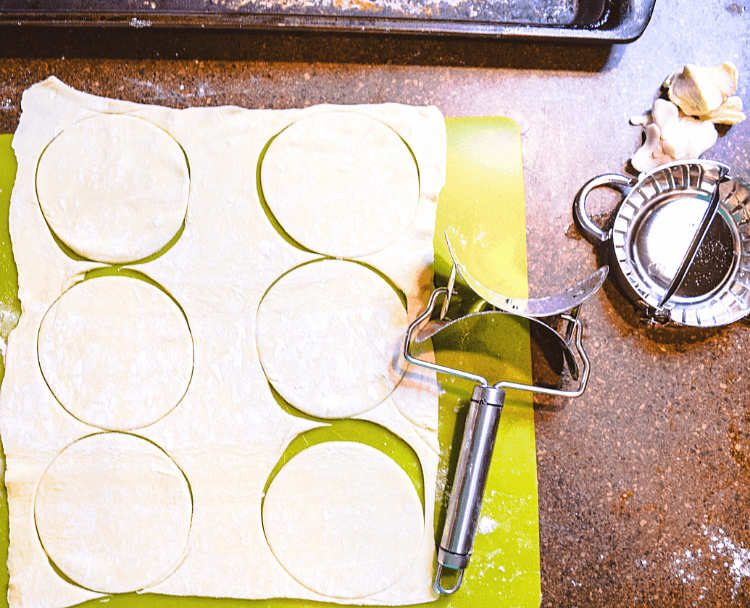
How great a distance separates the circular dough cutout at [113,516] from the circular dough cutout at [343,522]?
18cm

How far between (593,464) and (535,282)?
369 millimetres

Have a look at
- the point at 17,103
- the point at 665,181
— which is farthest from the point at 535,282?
the point at 17,103

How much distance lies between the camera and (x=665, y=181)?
97cm

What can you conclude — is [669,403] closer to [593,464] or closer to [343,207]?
[593,464]

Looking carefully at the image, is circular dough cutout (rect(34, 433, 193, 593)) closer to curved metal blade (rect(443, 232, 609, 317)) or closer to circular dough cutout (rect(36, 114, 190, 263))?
circular dough cutout (rect(36, 114, 190, 263))

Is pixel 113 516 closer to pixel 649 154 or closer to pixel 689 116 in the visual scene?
pixel 649 154

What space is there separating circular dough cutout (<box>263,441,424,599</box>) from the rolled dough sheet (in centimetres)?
2

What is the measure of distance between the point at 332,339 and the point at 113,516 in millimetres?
514

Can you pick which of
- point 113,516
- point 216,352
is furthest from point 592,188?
point 113,516

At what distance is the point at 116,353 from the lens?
94 cm

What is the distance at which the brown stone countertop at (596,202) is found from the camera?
0.97 metres

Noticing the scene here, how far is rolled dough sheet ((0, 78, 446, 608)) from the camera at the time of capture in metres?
0.92

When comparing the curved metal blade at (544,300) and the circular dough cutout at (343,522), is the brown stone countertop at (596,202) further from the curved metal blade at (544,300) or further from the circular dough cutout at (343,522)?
the circular dough cutout at (343,522)

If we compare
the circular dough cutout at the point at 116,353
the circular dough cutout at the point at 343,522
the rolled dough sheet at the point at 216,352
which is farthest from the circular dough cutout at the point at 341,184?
→ the circular dough cutout at the point at 343,522
